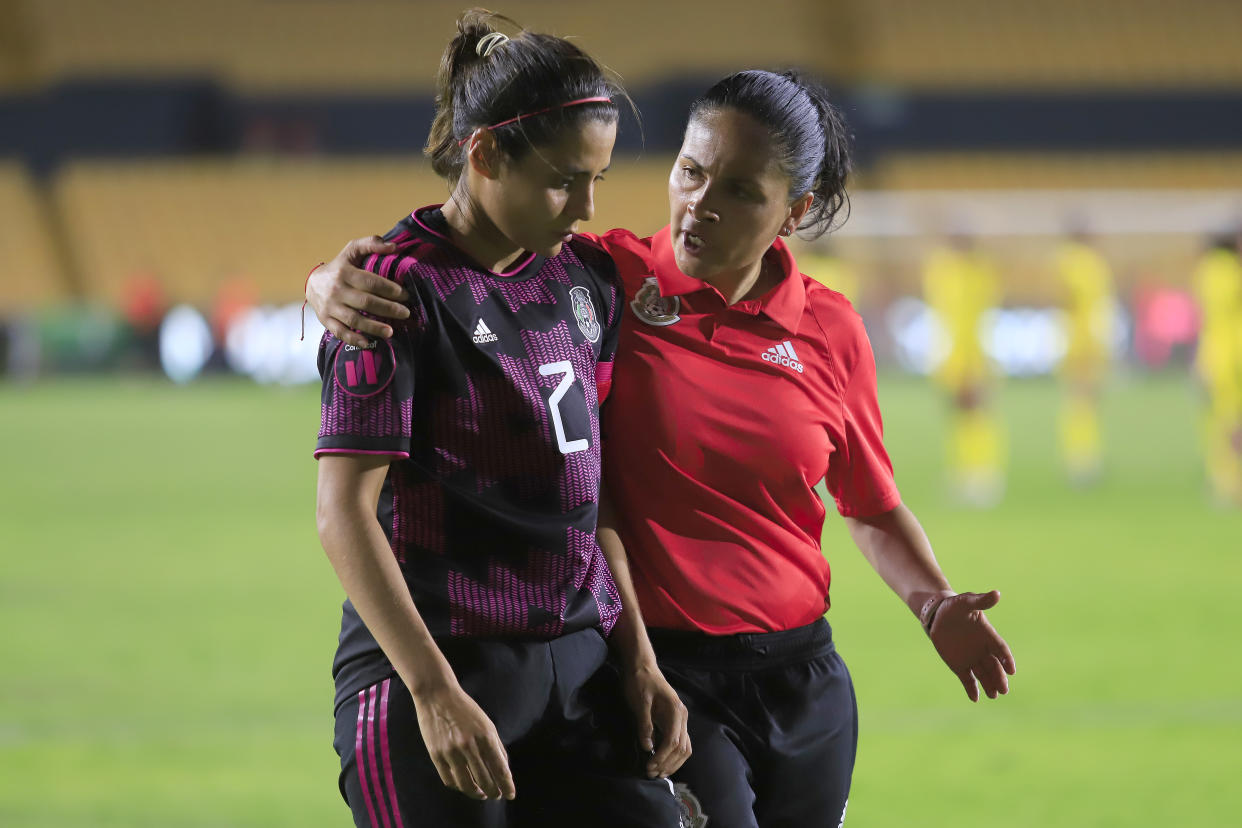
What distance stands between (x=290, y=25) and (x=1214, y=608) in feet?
86.9

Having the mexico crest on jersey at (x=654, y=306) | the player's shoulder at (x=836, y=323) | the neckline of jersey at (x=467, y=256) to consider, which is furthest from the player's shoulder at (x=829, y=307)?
the neckline of jersey at (x=467, y=256)

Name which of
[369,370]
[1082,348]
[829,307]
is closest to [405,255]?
[369,370]

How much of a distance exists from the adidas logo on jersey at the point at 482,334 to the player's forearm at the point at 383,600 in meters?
0.29

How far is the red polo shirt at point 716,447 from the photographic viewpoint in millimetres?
2498

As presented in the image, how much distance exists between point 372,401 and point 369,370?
1.6 inches

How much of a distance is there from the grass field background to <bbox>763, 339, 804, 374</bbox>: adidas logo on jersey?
232cm

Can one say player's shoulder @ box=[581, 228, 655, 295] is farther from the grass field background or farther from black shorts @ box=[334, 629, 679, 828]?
the grass field background

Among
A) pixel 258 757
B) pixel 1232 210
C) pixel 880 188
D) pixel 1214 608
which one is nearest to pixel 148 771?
pixel 258 757

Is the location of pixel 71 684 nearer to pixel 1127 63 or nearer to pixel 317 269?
pixel 317 269

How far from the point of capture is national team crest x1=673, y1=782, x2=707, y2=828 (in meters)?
2.32

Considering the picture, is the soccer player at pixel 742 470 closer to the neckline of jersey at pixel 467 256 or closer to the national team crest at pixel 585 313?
the national team crest at pixel 585 313

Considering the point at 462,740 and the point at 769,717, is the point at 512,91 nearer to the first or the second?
the point at 462,740

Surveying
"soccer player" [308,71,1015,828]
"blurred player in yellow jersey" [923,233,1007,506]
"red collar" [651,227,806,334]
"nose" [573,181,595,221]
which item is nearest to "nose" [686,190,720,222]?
"soccer player" [308,71,1015,828]

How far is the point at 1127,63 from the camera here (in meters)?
30.6
